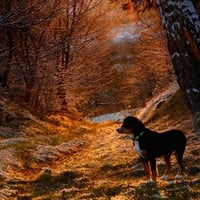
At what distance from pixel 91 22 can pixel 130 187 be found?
1923cm

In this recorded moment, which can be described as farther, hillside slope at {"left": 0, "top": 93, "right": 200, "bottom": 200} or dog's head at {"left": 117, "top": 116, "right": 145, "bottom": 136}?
dog's head at {"left": 117, "top": 116, "right": 145, "bottom": 136}

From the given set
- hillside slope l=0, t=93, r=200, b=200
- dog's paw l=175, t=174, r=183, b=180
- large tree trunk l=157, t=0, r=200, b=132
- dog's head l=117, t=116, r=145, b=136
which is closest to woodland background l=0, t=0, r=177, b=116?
hillside slope l=0, t=93, r=200, b=200

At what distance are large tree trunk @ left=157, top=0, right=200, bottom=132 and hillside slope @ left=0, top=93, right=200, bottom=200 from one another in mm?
1576

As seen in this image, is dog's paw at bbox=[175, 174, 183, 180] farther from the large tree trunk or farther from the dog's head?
the large tree trunk

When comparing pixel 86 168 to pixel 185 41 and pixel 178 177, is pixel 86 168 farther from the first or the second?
pixel 185 41

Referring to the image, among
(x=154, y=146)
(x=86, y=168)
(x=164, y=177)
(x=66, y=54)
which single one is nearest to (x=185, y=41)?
(x=154, y=146)

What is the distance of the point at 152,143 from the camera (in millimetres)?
9555

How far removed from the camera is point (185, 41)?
1163 cm

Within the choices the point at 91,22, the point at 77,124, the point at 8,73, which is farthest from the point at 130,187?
the point at 91,22

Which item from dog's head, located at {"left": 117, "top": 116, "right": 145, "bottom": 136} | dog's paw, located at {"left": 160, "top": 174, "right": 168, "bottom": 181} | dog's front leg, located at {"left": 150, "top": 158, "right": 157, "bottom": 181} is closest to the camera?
dog's front leg, located at {"left": 150, "top": 158, "right": 157, "bottom": 181}

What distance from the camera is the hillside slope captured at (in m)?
9.06

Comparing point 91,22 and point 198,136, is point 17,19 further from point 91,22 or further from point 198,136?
point 91,22

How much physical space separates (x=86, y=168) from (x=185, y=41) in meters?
4.15

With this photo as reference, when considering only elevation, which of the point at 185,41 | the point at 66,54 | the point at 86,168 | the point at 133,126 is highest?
the point at 66,54
